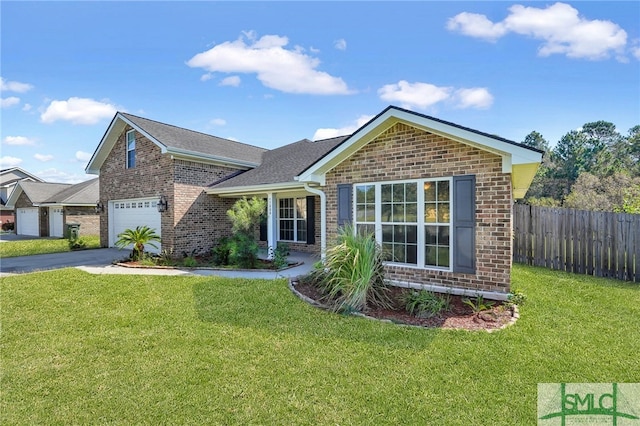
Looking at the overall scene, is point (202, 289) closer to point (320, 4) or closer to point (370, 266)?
point (370, 266)

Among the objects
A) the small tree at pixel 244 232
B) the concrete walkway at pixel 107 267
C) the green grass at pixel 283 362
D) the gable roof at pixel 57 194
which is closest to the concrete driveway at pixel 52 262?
the concrete walkway at pixel 107 267

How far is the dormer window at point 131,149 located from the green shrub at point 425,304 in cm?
1330

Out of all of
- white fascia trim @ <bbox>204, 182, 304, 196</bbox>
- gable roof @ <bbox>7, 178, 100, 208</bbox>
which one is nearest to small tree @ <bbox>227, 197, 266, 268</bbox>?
white fascia trim @ <bbox>204, 182, 304, 196</bbox>

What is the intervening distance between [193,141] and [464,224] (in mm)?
11850

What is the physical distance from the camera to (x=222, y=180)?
1352cm

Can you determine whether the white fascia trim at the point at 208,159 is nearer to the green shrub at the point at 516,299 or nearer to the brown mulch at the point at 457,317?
the brown mulch at the point at 457,317

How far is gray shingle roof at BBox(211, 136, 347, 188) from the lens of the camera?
11305mm

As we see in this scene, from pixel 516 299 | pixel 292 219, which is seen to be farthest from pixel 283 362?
pixel 292 219

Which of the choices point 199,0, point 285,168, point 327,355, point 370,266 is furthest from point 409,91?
point 327,355

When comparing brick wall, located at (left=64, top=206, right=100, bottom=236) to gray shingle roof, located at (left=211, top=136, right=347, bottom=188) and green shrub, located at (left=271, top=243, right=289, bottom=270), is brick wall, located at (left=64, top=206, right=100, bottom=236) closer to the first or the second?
gray shingle roof, located at (left=211, top=136, right=347, bottom=188)

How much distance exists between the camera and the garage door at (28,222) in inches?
989

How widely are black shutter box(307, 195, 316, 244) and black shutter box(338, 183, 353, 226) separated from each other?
15.0 ft

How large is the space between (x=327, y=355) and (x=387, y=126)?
17.5 feet

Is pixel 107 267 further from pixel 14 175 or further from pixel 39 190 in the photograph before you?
pixel 14 175
